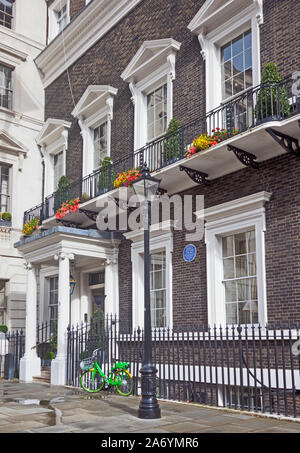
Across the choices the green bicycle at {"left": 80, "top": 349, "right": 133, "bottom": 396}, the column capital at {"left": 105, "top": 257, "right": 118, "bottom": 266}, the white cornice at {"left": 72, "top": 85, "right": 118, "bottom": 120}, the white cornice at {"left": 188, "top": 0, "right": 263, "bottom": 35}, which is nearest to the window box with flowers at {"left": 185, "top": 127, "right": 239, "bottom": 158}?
the white cornice at {"left": 188, "top": 0, "right": 263, "bottom": 35}

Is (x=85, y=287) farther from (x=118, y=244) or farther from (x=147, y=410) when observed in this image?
(x=147, y=410)

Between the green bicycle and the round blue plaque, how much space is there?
285 centimetres

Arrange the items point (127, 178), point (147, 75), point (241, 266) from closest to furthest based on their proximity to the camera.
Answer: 1. point (241, 266)
2. point (127, 178)
3. point (147, 75)

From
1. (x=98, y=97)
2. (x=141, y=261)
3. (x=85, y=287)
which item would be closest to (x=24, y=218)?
(x=85, y=287)

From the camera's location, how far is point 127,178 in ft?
44.2

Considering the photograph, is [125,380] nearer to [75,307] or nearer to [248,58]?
[75,307]

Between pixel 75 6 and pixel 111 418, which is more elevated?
pixel 75 6

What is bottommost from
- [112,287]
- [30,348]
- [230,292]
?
[30,348]

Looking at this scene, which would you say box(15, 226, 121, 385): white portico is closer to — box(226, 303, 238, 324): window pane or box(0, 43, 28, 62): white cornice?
box(226, 303, 238, 324): window pane

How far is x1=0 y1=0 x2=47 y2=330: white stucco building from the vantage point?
19578 millimetres

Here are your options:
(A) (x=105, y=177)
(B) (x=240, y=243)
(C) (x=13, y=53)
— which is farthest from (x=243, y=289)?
(C) (x=13, y=53)

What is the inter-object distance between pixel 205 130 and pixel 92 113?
6.41m

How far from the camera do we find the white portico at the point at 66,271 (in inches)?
564

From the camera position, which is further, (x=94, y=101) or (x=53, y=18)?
(x=53, y=18)
